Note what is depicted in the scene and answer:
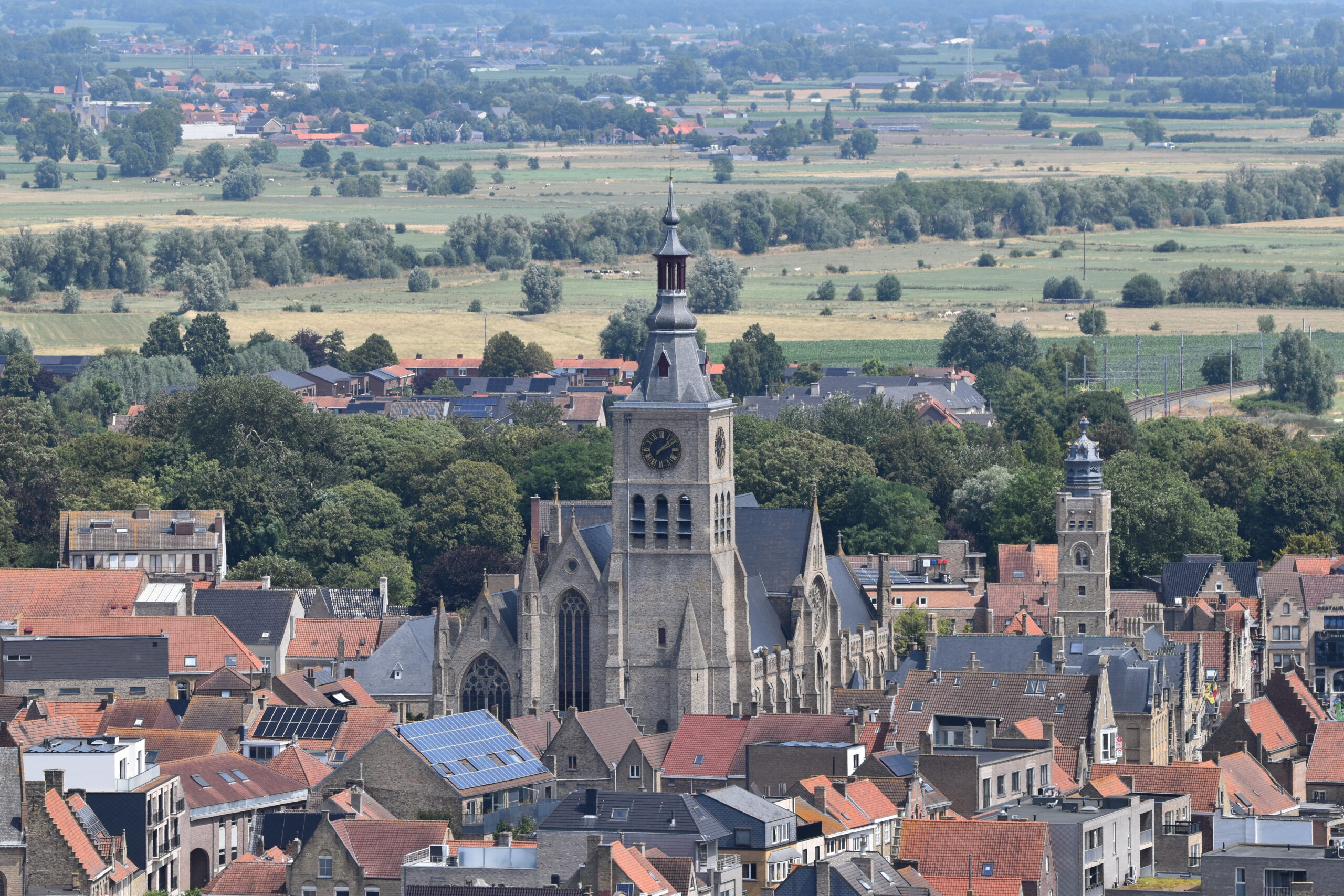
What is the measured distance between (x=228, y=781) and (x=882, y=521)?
56.5 metres

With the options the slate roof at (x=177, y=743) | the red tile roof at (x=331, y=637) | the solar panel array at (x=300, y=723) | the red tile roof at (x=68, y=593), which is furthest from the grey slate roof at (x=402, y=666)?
the slate roof at (x=177, y=743)

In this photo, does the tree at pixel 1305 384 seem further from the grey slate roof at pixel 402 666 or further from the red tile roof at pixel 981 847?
the red tile roof at pixel 981 847

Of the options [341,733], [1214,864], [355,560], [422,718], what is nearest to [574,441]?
[355,560]

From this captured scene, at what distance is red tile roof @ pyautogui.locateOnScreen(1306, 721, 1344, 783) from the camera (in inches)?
3819

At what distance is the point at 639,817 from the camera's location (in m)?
77.8

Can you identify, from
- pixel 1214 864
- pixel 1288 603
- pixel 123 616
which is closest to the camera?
pixel 1214 864

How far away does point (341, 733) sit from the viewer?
328ft

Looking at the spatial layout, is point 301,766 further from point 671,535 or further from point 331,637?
point 331,637

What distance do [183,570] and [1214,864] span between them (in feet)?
250

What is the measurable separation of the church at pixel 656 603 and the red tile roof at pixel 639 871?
30585mm

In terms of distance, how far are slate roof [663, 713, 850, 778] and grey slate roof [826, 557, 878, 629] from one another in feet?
62.4

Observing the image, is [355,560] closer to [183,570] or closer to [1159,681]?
[183,570]

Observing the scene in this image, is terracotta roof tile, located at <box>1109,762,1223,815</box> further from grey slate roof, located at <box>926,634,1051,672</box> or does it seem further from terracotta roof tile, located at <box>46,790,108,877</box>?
terracotta roof tile, located at <box>46,790,108,877</box>

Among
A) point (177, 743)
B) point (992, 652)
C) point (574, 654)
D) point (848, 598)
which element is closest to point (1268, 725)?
point (992, 652)
